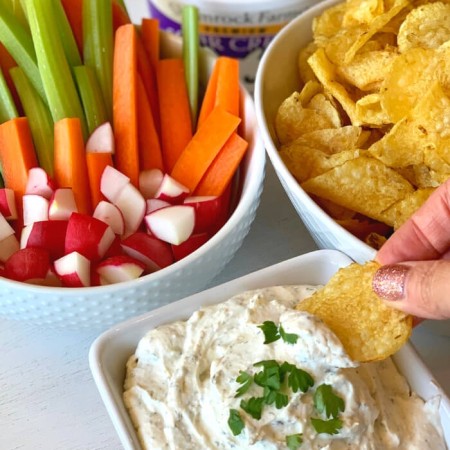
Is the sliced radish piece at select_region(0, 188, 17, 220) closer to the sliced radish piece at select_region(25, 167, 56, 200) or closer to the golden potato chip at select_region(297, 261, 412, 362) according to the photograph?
the sliced radish piece at select_region(25, 167, 56, 200)

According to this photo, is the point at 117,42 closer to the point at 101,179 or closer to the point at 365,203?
the point at 101,179

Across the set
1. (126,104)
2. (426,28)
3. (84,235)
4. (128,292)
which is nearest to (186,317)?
(128,292)

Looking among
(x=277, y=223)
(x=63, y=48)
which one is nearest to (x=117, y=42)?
(x=63, y=48)

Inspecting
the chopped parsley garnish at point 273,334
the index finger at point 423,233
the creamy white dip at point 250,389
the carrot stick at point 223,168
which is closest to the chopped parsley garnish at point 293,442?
the creamy white dip at point 250,389

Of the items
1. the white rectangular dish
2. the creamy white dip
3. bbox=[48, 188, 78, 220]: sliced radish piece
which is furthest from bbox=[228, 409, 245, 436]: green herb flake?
bbox=[48, 188, 78, 220]: sliced radish piece

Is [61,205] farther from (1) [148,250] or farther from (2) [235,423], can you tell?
(2) [235,423]
